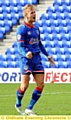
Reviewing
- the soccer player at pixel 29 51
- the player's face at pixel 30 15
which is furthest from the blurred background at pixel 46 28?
the player's face at pixel 30 15

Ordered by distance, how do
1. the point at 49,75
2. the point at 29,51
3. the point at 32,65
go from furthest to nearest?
the point at 49,75
the point at 32,65
the point at 29,51

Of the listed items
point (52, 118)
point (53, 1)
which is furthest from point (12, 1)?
point (52, 118)

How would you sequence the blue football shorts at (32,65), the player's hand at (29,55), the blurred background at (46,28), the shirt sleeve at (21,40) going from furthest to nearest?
the blurred background at (46,28)
the blue football shorts at (32,65)
the shirt sleeve at (21,40)
the player's hand at (29,55)

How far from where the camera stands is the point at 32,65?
27.8ft

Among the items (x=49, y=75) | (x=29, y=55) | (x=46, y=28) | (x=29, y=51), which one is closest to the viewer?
(x=29, y=55)

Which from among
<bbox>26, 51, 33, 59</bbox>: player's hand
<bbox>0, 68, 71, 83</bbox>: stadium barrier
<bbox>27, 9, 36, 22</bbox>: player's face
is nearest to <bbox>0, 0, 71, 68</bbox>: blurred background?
<bbox>0, 68, 71, 83</bbox>: stadium barrier

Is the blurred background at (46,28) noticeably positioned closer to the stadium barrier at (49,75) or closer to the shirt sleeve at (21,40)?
the stadium barrier at (49,75)

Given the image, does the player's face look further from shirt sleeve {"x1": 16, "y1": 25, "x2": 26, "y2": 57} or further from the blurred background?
the blurred background

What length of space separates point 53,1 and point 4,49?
337cm

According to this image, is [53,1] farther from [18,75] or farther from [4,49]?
[18,75]

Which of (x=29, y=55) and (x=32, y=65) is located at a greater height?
(x=29, y=55)

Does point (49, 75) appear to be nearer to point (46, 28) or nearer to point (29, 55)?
point (46, 28)

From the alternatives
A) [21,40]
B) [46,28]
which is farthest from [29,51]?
[46,28]

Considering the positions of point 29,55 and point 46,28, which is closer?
point 29,55
